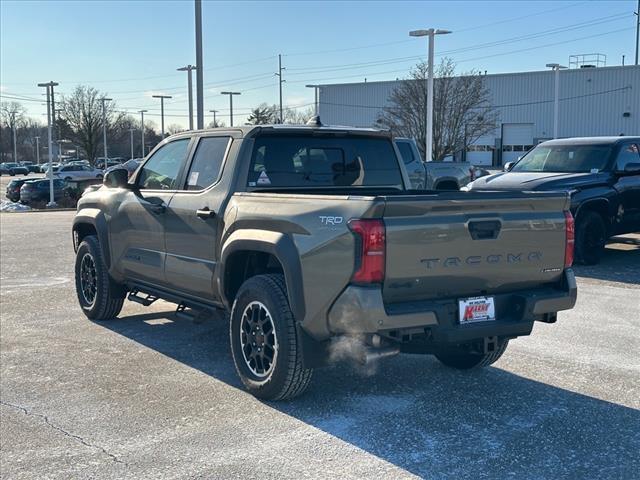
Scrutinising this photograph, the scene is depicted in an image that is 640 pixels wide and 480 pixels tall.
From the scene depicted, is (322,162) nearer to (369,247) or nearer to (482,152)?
(369,247)

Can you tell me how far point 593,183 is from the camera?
36.8 feet

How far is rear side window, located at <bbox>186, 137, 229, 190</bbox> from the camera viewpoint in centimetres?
586

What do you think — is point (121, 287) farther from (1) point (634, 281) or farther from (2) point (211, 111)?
(2) point (211, 111)

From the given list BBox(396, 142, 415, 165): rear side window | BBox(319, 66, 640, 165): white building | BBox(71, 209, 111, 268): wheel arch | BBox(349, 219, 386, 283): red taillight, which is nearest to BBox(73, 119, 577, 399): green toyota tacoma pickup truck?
BBox(349, 219, 386, 283): red taillight

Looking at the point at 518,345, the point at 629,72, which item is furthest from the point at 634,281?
the point at 629,72

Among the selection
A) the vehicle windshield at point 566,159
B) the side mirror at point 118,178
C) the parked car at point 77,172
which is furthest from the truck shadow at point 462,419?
the parked car at point 77,172

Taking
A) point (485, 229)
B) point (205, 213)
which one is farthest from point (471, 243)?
point (205, 213)

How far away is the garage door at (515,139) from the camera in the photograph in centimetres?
5572

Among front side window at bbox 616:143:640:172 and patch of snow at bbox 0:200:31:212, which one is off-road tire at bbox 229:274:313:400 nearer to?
front side window at bbox 616:143:640:172

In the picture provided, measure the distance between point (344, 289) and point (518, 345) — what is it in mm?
2912

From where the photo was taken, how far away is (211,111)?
272 ft

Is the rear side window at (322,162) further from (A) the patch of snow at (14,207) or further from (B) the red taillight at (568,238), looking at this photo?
(A) the patch of snow at (14,207)

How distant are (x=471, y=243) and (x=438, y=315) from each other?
0.51 m

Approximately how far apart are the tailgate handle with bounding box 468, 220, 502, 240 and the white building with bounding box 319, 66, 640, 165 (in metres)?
50.3
